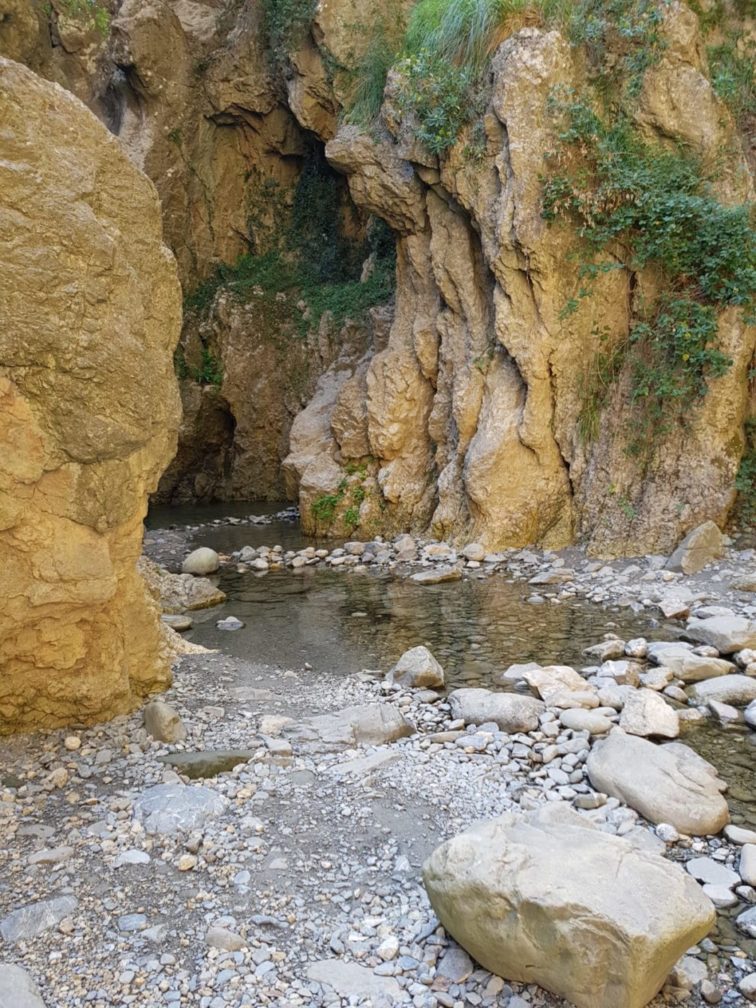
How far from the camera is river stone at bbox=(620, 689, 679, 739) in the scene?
16.5 ft

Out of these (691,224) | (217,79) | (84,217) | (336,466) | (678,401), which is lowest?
(336,466)

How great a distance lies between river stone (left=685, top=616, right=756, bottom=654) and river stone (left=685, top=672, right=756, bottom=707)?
77cm

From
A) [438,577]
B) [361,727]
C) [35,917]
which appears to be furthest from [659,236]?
[35,917]

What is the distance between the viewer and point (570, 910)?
263 centimetres

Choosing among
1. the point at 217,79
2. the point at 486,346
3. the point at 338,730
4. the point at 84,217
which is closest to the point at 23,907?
the point at 338,730

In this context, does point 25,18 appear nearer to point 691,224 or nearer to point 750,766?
point 691,224

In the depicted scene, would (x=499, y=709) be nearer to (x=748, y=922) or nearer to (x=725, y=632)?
(x=748, y=922)

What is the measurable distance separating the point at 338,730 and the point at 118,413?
8.10 ft

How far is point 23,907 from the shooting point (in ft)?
10.4

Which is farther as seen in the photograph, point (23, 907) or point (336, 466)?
point (336, 466)

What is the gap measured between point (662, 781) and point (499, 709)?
1.34 meters

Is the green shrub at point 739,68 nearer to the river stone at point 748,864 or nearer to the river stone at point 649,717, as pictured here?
the river stone at point 649,717

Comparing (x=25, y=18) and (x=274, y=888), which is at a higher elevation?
(x=25, y=18)

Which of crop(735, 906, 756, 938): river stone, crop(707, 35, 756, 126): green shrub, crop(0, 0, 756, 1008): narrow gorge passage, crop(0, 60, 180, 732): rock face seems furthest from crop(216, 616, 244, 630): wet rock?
crop(707, 35, 756, 126): green shrub
